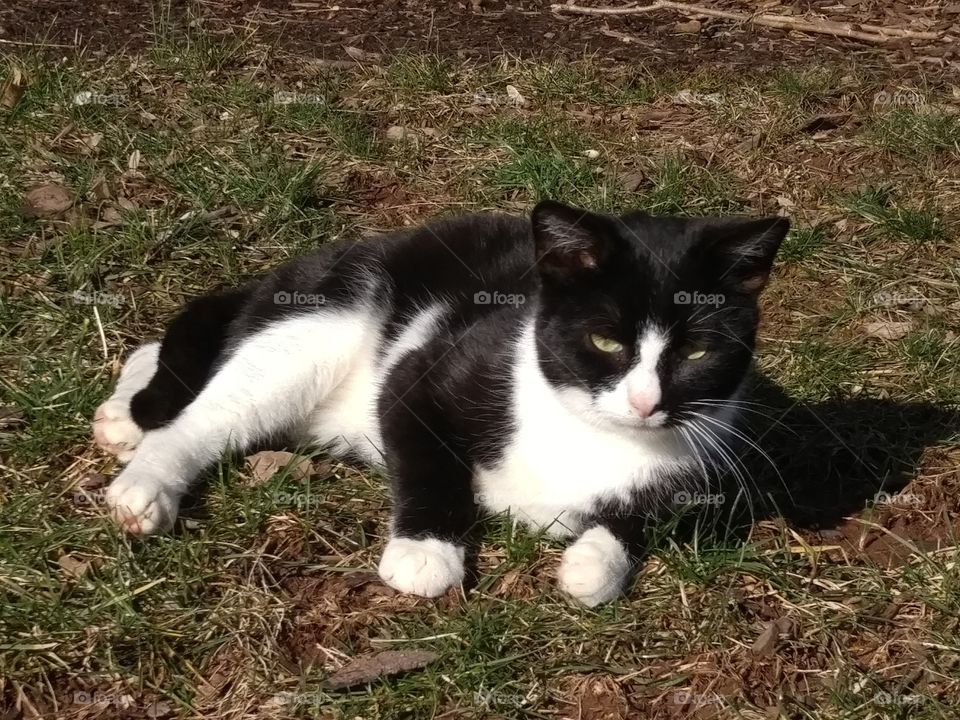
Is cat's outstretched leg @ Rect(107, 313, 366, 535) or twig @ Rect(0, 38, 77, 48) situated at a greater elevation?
twig @ Rect(0, 38, 77, 48)

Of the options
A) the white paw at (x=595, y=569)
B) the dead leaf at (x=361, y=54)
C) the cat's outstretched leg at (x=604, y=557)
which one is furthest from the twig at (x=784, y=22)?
the white paw at (x=595, y=569)

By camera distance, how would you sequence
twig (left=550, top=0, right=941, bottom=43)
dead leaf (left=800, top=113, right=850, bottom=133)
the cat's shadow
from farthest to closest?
twig (left=550, top=0, right=941, bottom=43)
dead leaf (left=800, top=113, right=850, bottom=133)
the cat's shadow

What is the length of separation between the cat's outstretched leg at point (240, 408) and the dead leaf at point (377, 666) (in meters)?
0.70

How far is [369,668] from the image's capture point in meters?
2.75

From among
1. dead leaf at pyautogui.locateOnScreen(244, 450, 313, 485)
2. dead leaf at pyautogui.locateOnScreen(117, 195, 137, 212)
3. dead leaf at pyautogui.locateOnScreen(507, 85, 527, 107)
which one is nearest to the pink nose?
dead leaf at pyautogui.locateOnScreen(244, 450, 313, 485)

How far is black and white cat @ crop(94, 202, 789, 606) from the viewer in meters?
2.87

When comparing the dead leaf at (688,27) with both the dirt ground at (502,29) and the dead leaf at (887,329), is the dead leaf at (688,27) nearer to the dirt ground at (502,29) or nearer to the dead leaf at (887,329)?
the dirt ground at (502,29)

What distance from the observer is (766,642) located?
9.62ft

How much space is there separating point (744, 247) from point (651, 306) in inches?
11.6

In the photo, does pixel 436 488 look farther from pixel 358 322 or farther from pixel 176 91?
pixel 176 91

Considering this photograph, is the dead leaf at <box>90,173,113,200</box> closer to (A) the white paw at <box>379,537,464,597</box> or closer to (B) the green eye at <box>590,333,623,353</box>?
(A) the white paw at <box>379,537,464,597</box>

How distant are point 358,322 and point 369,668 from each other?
1.36 meters

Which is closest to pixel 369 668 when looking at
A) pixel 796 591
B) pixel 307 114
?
pixel 796 591

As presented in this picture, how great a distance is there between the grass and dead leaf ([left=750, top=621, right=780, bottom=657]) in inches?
0.8
